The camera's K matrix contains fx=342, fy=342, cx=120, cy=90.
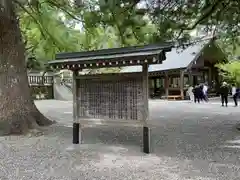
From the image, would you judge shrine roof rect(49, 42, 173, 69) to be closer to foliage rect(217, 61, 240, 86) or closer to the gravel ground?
the gravel ground

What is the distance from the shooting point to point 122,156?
6430 millimetres

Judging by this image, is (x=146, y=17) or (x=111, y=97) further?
(x=146, y=17)

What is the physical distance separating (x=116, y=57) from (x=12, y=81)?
14.1ft

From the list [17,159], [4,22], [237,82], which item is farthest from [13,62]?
[237,82]

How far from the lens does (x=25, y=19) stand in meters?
15.3

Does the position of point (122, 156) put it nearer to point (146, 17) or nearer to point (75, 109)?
point (75, 109)

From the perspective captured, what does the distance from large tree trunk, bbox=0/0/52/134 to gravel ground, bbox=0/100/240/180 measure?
0.66 metres

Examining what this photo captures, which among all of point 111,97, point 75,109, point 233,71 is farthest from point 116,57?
point 233,71

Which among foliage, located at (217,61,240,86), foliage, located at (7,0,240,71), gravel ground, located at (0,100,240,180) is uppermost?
foliage, located at (7,0,240,71)

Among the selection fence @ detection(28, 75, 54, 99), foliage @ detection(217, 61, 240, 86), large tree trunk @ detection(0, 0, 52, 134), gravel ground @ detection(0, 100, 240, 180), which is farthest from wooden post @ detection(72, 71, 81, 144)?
fence @ detection(28, 75, 54, 99)

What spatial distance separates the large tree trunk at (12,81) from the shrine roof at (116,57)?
9.40 feet

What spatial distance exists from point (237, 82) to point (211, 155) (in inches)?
668

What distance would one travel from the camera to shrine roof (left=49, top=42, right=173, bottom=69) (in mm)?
6156

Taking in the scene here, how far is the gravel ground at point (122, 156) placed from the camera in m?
5.18
